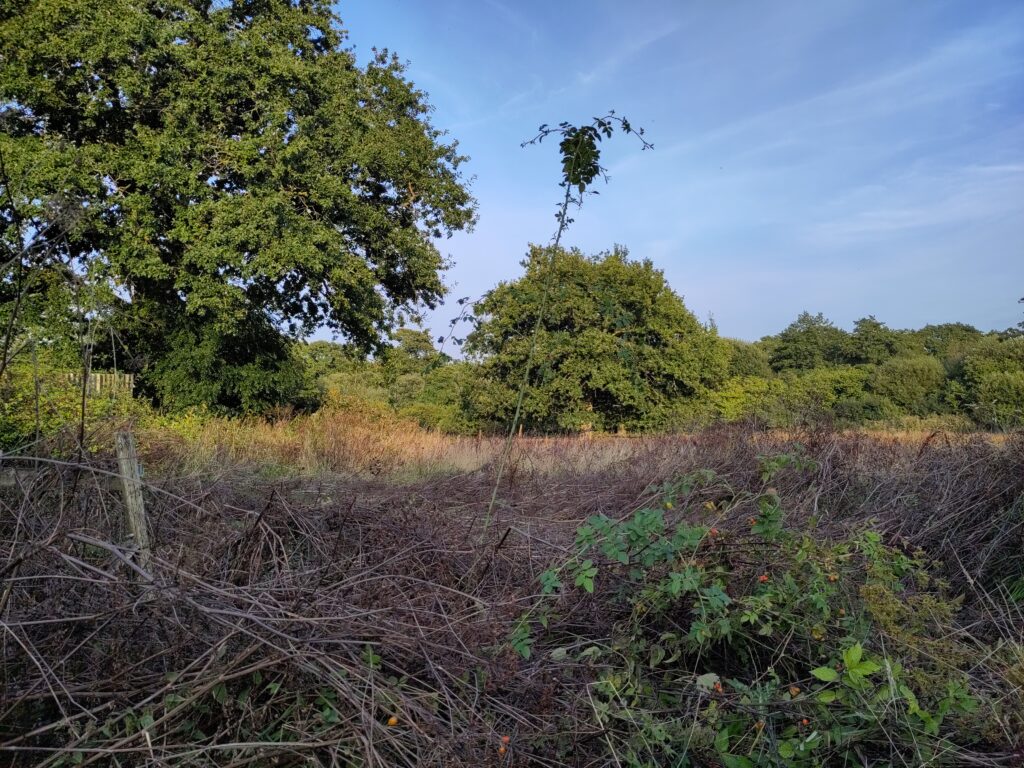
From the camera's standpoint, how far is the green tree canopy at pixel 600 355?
717 inches

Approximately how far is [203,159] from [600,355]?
1090 centimetres

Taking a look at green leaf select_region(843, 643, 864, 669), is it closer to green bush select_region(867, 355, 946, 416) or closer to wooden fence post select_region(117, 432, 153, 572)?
wooden fence post select_region(117, 432, 153, 572)

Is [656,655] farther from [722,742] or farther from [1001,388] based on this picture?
[1001,388]

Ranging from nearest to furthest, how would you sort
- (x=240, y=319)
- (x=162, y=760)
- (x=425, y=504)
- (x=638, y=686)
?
1. (x=162, y=760)
2. (x=638, y=686)
3. (x=425, y=504)
4. (x=240, y=319)

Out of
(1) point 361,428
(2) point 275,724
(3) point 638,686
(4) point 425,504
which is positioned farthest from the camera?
(1) point 361,428

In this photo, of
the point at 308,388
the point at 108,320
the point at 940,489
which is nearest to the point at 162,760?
the point at 108,320

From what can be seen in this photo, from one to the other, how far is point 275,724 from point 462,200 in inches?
632

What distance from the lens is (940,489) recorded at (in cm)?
457

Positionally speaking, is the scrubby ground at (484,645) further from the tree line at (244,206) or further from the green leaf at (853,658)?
the tree line at (244,206)

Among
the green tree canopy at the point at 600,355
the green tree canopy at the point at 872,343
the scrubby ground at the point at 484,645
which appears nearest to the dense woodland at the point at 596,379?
the green tree canopy at the point at 600,355

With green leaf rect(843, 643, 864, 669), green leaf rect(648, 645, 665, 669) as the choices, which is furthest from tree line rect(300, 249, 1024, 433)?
green leaf rect(843, 643, 864, 669)

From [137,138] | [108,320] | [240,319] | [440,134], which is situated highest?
[440,134]

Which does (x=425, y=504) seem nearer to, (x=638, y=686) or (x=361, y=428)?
(x=638, y=686)

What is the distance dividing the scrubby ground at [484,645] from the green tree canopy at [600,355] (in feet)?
47.5
